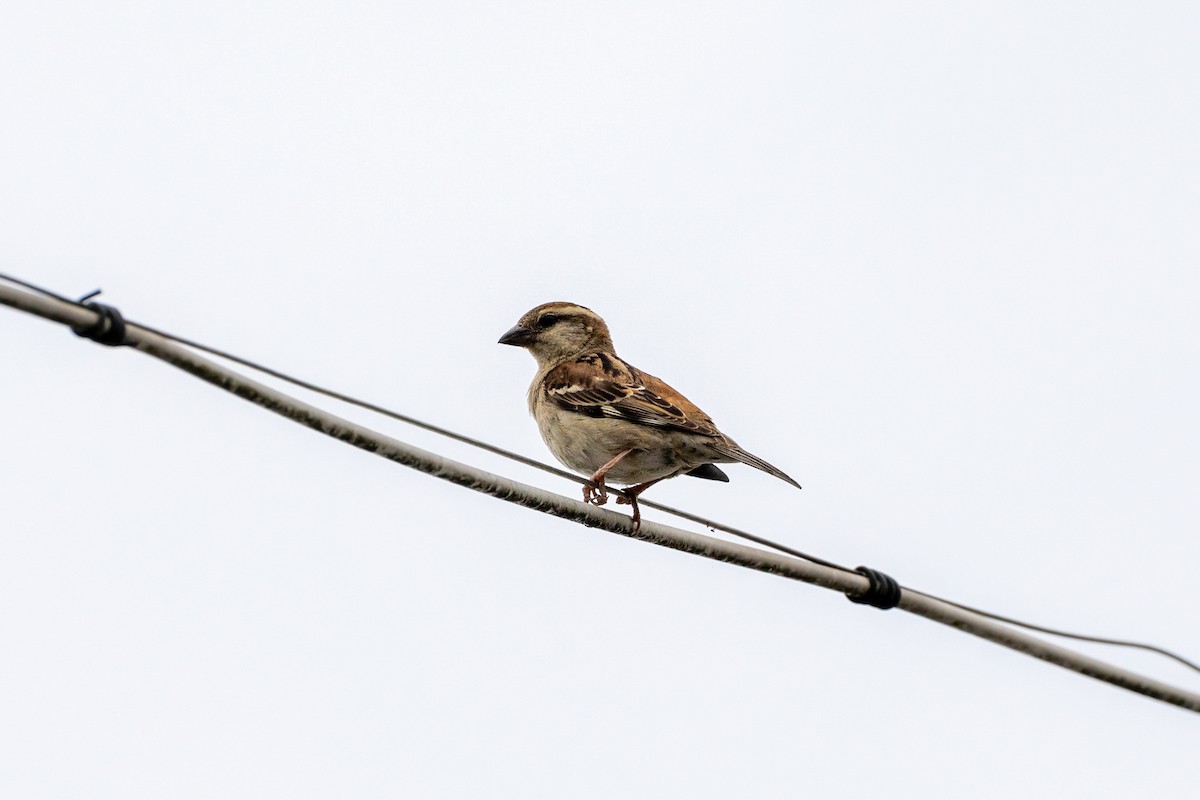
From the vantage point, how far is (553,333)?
12281mm

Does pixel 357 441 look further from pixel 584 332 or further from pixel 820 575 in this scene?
pixel 584 332

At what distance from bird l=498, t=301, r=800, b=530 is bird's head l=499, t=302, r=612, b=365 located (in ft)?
1.86

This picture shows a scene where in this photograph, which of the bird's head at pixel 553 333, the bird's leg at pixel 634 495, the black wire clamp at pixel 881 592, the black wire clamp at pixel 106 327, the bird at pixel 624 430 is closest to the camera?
the black wire clamp at pixel 106 327

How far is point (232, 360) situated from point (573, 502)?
2.30 m

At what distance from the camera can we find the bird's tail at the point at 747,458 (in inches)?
377

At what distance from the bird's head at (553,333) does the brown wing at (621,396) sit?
2.05 ft

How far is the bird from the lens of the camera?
1015cm

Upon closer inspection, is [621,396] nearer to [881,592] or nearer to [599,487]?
[599,487]

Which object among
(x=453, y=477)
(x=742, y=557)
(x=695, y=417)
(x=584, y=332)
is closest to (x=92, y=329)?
(x=453, y=477)

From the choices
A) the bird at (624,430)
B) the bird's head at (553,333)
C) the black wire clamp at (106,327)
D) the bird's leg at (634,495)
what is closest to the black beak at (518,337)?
the bird's head at (553,333)

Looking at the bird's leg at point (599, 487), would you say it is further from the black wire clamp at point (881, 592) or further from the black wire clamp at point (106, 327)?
the black wire clamp at point (106, 327)

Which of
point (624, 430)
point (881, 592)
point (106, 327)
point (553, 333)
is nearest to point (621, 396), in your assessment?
point (624, 430)

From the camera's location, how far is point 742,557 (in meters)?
7.56

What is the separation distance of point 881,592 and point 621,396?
318cm
